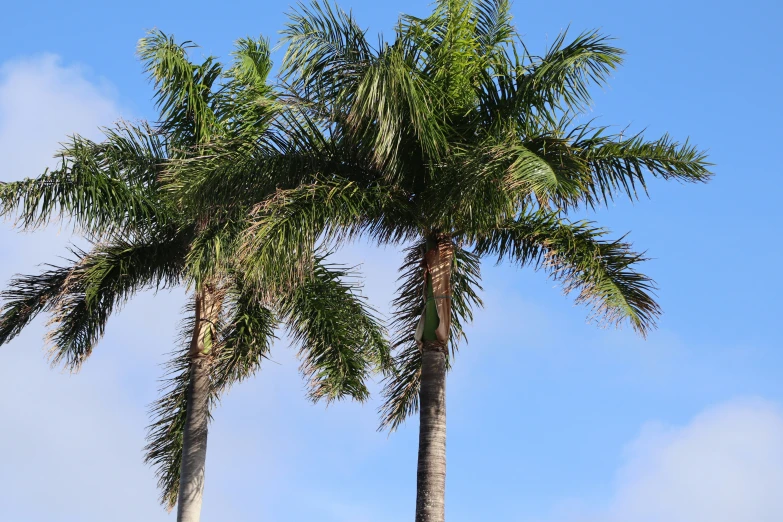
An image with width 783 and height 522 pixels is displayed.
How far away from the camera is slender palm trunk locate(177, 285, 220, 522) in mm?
16625

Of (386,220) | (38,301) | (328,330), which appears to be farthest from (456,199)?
(38,301)

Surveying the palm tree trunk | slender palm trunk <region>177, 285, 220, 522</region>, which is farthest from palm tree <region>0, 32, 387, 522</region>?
the palm tree trunk

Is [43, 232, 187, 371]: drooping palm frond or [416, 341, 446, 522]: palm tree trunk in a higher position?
[43, 232, 187, 371]: drooping palm frond

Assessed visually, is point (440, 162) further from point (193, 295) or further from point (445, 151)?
point (193, 295)

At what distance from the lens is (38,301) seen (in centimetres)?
1741

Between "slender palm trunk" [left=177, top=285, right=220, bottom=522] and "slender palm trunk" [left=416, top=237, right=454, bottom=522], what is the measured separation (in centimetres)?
479

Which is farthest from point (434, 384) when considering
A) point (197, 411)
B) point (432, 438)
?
point (197, 411)

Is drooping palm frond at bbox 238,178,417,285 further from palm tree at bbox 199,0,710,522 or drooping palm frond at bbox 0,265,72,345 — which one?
drooping palm frond at bbox 0,265,72,345

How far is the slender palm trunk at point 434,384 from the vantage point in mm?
12969

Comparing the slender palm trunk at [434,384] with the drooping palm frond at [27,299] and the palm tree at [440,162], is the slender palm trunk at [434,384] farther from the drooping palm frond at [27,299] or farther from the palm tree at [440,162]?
the drooping palm frond at [27,299]

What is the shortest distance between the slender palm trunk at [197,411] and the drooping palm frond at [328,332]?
1.27 metres

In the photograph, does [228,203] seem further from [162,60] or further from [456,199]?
[162,60]

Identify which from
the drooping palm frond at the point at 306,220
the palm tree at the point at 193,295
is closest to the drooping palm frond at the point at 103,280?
the palm tree at the point at 193,295

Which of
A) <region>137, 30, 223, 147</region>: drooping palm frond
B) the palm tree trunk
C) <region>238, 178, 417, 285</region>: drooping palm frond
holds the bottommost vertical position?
the palm tree trunk
